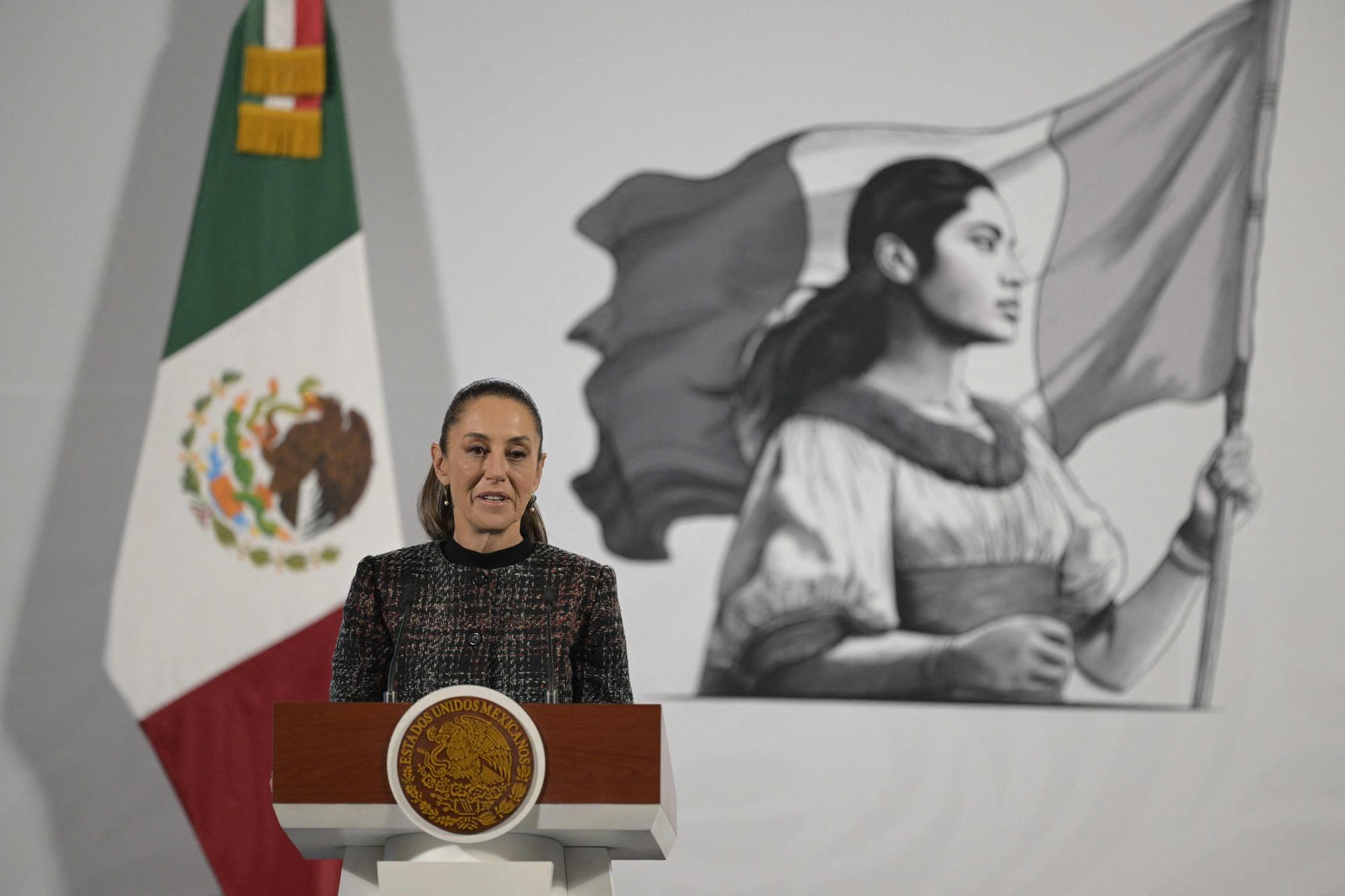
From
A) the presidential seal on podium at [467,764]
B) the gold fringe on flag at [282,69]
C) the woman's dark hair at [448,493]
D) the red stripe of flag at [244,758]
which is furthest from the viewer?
the gold fringe on flag at [282,69]

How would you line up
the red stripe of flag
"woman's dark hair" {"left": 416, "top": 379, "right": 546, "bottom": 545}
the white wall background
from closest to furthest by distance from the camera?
"woman's dark hair" {"left": 416, "top": 379, "right": 546, "bottom": 545}, the red stripe of flag, the white wall background

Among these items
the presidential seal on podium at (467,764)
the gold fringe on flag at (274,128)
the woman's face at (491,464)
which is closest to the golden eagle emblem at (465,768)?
the presidential seal on podium at (467,764)

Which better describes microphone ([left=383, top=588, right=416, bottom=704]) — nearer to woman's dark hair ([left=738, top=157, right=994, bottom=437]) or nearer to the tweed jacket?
the tweed jacket

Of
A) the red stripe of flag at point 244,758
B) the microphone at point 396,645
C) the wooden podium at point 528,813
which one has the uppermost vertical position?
the microphone at point 396,645

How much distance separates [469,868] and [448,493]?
62cm

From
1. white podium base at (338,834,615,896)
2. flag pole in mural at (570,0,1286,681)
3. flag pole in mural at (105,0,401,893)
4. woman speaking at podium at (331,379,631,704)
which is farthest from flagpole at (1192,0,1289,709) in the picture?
white podium base at (338,834,615,896)

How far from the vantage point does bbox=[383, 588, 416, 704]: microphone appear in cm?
169

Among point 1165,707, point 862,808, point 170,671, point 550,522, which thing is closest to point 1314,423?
point 1165,707

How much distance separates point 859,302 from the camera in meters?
3.55

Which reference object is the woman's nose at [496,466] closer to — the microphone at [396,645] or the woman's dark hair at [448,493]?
the woman's dark hair at [448,493]

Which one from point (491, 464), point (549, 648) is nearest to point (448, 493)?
point (491, 464)

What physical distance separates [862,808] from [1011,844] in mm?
388

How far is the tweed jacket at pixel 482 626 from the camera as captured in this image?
67.1 inches

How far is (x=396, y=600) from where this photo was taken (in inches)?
69.1
